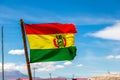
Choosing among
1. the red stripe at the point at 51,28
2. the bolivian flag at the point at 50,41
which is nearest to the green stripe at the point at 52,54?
the bolivian flag at the point at 50,41

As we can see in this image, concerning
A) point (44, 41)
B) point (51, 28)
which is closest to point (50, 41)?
point (44, 41)

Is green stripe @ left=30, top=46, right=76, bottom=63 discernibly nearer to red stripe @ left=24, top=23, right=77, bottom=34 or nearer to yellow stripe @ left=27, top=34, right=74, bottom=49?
yellow stripe @ left=27, top=34, right=74, bottom=49

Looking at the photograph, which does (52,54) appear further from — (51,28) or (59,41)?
(51,28)

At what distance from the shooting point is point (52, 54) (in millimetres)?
11594

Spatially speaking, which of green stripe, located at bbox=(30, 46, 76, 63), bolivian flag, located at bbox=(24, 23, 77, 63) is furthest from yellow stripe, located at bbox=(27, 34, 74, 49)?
green stripe, located at bbox=(30, 46, 76, 63)

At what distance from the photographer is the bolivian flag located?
1124 centimetres

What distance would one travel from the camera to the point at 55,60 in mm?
11672

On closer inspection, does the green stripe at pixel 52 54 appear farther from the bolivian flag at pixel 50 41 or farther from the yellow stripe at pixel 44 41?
the yellow stripe at pixel 44 41

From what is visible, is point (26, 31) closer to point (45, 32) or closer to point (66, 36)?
point (45, 32)

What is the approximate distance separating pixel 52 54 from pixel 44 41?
22.0 inches

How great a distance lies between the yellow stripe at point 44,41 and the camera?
11188mm

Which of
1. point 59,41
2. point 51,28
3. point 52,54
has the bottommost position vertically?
point 52,54

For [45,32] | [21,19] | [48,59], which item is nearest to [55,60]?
[48,59]

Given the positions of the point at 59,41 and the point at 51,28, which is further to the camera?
the point at 51,28
